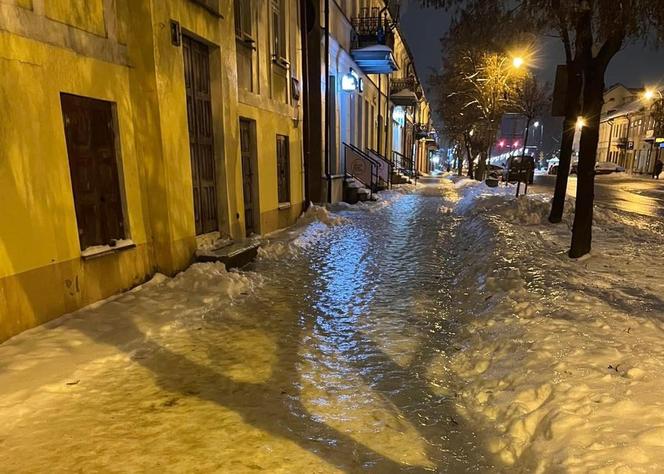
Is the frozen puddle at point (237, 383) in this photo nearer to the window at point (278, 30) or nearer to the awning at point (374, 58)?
the window at point (278, 30)

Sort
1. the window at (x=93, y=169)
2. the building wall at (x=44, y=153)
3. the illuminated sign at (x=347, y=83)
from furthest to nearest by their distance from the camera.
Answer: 1. the illuminated sign at (x=347, y=83)
2. the window at (x=93, y=169)
3. the building wall at (x=44, y=153)

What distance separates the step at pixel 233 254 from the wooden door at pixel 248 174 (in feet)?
5.72

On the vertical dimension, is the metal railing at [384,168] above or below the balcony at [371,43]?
below

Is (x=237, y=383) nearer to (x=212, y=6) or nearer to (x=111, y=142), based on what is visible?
(x=111, y=142)

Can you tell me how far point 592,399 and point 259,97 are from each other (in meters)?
8.87

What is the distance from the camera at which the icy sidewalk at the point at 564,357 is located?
9.11 ft

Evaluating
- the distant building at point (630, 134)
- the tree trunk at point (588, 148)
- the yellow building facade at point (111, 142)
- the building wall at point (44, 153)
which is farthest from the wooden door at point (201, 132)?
the distant building at point (630, 134)

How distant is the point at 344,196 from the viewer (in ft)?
58.3

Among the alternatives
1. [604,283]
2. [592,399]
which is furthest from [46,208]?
[604,283]

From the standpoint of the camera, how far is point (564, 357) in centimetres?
374

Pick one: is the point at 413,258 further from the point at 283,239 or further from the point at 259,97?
the point at 259,97

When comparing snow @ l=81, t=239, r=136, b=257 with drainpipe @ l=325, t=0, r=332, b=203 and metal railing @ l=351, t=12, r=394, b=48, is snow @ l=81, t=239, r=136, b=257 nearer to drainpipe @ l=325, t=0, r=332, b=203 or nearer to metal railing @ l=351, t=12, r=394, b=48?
drainpipe @ l=325, t=0, r=332, b=203

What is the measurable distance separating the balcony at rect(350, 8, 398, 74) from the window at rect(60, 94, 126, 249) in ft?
49.5

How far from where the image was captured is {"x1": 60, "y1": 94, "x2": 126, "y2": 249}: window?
536cm
